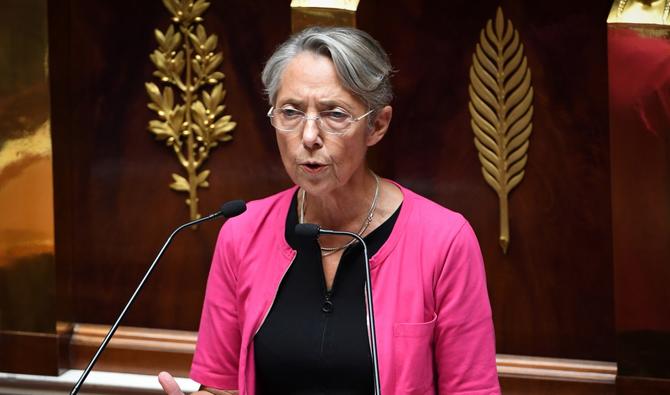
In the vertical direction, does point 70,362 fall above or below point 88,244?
below

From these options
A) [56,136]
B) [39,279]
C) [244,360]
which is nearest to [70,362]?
[39,279]

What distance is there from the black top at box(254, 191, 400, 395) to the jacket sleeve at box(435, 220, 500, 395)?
0.14 metres

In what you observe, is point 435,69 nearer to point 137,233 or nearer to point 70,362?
point 137,233

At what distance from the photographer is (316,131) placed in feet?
6.63

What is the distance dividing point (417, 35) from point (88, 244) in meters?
1.11

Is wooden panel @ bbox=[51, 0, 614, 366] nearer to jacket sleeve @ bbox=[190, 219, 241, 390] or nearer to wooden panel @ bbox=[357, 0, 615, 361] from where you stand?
wooden panel @ bbox=[357, 0, 615, 361]

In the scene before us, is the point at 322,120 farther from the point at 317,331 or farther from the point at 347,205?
the point at 317,331

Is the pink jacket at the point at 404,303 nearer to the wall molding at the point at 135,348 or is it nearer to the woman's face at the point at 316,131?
the woman's face at the point at 316,131

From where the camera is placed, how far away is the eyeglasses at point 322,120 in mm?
2041

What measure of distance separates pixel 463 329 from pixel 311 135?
1.51 feet

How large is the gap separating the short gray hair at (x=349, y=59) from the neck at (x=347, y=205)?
18 cm

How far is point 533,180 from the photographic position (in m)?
2.72

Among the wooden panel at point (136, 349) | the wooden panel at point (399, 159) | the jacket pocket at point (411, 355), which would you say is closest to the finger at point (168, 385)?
the jacket pocket at point (411, 355)

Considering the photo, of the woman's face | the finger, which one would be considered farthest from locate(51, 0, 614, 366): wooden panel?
the finger
